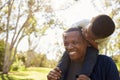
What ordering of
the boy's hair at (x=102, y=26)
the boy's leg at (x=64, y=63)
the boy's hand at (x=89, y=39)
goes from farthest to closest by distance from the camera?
the boy's leg at (x=64, y=63) → the boy's hand at (x=89, y=39) → the boy's hair at (x=102, y=26)

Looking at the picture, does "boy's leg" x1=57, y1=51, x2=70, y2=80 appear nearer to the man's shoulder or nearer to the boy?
the boy

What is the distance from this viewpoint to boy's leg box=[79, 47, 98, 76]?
1884 mm

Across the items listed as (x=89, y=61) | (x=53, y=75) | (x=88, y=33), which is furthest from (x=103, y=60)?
(x=53, y=75)

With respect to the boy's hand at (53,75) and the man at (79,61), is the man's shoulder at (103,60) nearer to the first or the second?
the man at (79,61)

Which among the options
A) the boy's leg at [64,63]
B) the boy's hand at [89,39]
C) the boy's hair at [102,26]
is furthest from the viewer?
the boy's leg at [64,63]

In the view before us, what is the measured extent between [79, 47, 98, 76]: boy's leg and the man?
0.04 feet

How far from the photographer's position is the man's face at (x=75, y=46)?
6.39ft

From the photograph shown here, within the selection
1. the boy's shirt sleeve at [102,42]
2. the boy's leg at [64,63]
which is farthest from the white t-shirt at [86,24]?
the boy's leg at [64,63]

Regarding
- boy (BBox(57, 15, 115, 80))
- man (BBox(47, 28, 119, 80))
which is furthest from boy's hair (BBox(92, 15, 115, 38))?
man (BBox(47, 28, 119, 80))

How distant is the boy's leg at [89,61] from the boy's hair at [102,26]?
0.14 metres

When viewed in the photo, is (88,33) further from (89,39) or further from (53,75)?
(53,75)

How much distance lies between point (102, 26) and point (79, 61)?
297 mm

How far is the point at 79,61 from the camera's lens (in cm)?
200

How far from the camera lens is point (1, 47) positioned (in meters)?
29.1
